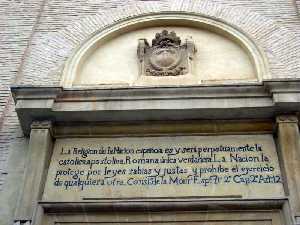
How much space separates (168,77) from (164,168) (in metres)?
1.64

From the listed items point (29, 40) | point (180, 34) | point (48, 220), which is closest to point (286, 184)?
point (48, 220)

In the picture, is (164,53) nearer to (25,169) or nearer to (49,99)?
(49,99)

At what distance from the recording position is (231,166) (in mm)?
6633

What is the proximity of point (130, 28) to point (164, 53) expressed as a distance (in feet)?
3.24

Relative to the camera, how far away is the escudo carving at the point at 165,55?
7.92 meters

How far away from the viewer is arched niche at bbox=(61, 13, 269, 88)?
25.8 ft

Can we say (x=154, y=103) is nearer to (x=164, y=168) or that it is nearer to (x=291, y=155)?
(x=164, y=168)

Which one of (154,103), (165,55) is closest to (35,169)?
(154,103)

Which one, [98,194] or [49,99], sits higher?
[49,99]

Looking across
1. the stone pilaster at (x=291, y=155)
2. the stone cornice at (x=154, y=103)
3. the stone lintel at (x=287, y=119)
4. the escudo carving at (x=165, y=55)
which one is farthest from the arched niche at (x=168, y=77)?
the stone pilaster at (x=291, y=155)

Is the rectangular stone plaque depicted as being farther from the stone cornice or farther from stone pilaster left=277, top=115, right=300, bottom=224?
the stone cornice

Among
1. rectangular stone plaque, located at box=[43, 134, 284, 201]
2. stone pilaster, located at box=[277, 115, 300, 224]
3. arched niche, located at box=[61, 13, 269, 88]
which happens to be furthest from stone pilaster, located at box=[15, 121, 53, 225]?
stone pilaster, located at box=[277, 115, 300, 224]

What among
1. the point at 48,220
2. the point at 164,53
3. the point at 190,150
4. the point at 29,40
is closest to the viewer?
the point at 48,220

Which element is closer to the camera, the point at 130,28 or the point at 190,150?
the point at 190,150
